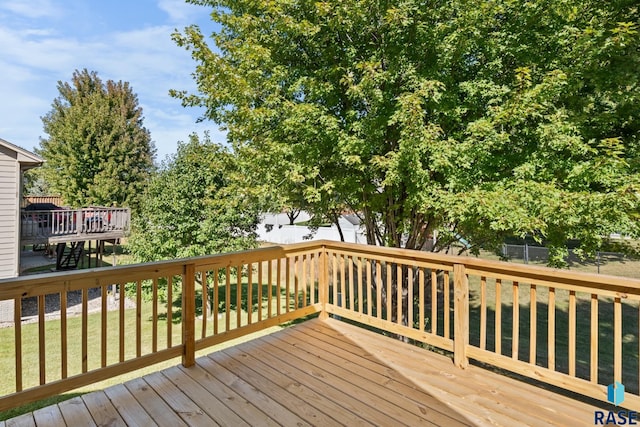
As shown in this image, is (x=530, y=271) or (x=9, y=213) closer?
(x=530, y=271)

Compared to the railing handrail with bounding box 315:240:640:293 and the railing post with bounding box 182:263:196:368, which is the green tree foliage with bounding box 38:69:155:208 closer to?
the railing post with bounding box 182:263:196:368

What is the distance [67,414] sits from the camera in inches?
84.4

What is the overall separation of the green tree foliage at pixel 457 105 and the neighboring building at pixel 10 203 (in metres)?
6.89

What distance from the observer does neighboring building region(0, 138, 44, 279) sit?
8.53 m

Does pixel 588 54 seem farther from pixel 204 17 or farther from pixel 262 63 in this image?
pixel 204 17

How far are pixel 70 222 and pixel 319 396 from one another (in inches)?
452

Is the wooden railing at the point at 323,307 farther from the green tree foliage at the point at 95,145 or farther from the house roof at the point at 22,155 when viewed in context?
the green tree foliage at the point at 95,145

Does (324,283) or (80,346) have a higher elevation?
(324,283)

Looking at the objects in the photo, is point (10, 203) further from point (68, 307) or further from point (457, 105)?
point (457, 105)

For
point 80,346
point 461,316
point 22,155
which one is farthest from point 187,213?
point 461,316

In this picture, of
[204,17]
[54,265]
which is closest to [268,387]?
[204,17]

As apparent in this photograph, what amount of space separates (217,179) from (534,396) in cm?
749

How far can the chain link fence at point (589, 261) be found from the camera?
10.1 meters

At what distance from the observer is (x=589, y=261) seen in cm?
1101
